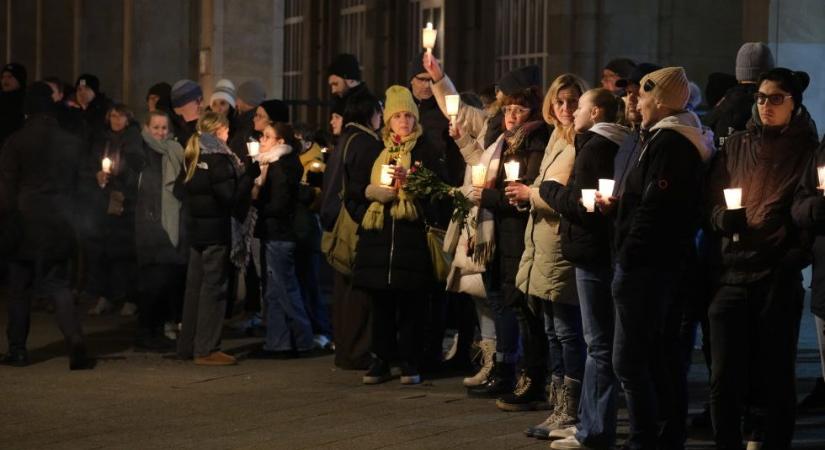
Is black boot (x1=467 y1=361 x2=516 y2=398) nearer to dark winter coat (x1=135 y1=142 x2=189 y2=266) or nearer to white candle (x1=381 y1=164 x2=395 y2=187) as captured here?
white candle (x1=381 y1=164 x2=395 y2=187)

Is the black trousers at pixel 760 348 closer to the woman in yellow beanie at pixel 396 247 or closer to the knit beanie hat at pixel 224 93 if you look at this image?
the woman in yellow beanie at pixel 396 247

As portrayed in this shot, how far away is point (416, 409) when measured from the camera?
35.8ft

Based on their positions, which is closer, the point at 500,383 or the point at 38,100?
the point at 500,383

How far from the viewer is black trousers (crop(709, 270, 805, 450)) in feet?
28.6

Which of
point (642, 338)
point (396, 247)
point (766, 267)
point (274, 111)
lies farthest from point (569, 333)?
point (274, 111)

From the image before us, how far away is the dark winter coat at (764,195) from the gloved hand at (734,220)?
0.07 metres

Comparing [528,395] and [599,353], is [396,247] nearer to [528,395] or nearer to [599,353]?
[528,395]

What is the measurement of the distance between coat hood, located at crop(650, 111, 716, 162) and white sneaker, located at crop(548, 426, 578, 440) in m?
1.78

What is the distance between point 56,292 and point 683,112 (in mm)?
5641

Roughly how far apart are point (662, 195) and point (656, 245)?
251mm

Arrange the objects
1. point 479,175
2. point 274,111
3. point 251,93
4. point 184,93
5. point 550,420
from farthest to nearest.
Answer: point 251,93 → point 274,111 → point 184,93 → point 479,175 → point 550,420

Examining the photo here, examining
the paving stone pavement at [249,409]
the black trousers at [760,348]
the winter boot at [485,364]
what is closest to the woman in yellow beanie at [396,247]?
the paving stone pavement at [249,409]

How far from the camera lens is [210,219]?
12.8 meters

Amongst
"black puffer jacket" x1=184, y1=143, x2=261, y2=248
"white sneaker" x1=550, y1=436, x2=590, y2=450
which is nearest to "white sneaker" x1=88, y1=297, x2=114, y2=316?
"black puffer jacket" x1=184, y1=143, x2=261, y2=248
